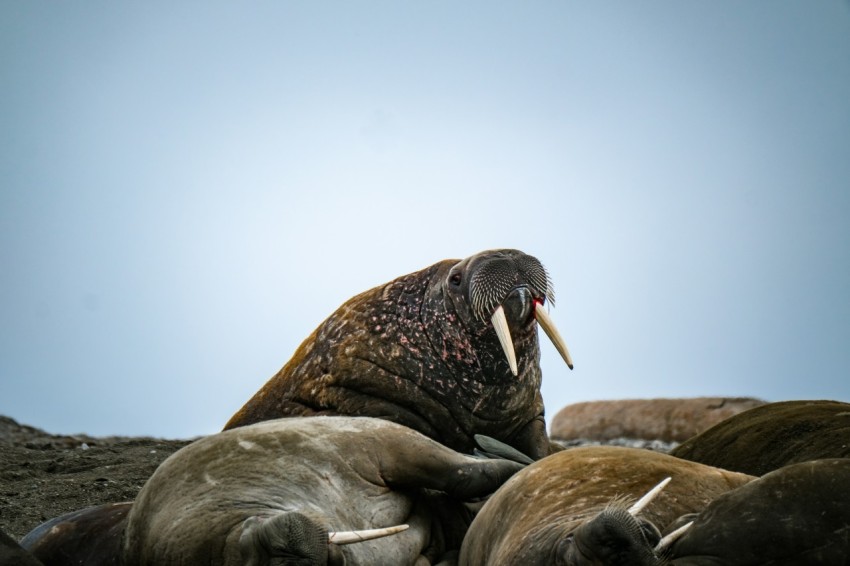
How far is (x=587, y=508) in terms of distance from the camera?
291 centimetres

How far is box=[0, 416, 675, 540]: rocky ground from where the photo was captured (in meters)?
5.79

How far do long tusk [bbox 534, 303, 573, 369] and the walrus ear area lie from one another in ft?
8.16

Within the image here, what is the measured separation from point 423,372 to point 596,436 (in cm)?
721

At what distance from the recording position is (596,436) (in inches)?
491

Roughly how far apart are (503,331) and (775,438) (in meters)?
1.65

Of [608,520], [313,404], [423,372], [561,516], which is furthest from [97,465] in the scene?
[608,520]

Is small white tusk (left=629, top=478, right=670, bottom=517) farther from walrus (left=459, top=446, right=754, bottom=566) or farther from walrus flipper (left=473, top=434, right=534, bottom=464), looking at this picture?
walrus flipper (left=473, top=434, right=534, bottom=464)

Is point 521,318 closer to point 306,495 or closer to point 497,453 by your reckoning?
point 497,453

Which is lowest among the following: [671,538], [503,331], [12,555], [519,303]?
[671,538]

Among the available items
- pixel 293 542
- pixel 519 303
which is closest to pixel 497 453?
pixel 519 303

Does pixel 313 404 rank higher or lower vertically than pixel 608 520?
higher

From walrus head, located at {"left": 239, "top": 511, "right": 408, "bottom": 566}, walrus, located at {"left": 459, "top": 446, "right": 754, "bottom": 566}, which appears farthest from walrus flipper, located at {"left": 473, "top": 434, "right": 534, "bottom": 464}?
walrus head, located at {"left": 239, "top": 511, "right": 408, "bottom": 566}

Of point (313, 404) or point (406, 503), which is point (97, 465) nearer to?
point (313, 404)

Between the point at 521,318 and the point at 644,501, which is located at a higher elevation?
the point at 521,318
